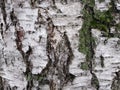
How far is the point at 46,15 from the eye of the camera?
1079 mm

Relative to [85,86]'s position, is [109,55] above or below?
above

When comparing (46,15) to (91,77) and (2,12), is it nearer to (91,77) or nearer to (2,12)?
(2,12)

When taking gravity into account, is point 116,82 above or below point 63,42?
below

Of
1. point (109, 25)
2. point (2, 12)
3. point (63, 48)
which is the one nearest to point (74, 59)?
point (63, 48)

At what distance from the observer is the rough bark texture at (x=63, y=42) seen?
107cm

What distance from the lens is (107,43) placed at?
108 cm

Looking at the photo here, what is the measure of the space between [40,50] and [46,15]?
0.13 m

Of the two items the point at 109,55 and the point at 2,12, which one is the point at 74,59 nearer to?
the point at 109,55

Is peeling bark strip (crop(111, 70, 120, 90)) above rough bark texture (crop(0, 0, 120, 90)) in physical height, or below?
below

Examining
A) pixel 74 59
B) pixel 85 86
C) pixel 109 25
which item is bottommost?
pixel 85 86

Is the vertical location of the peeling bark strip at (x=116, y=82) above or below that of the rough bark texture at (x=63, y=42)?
below

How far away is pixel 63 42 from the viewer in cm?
109

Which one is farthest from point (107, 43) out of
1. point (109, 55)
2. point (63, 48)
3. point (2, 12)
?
point (2, 12)

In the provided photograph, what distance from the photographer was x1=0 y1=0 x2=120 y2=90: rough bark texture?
1.07 metres
